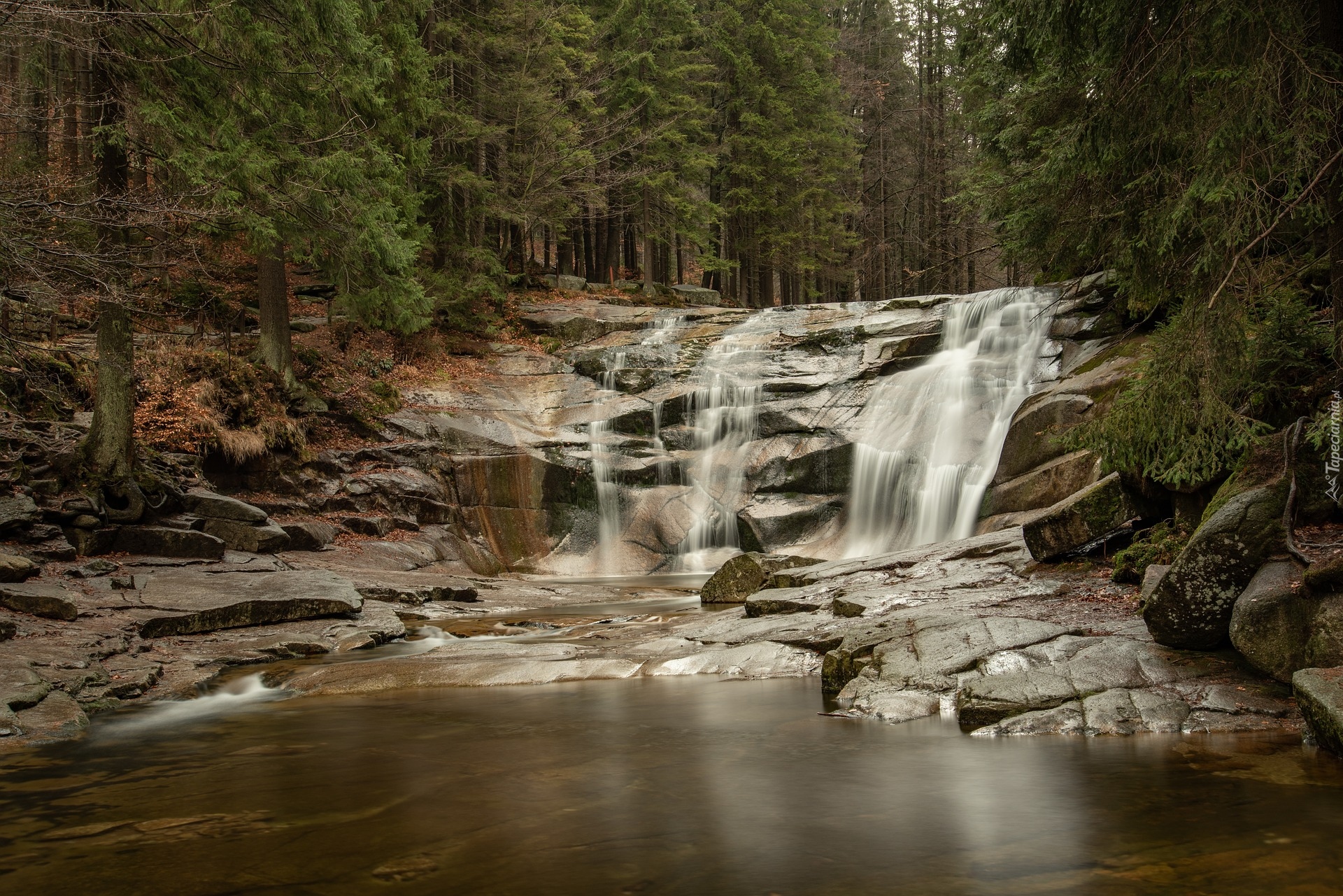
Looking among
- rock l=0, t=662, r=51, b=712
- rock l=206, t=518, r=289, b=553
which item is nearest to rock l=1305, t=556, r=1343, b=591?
rock l=0, t=662, r=51, b=712

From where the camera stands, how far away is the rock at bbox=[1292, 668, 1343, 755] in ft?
15.5

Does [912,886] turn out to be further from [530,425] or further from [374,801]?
[530,425]

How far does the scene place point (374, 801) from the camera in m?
5.14

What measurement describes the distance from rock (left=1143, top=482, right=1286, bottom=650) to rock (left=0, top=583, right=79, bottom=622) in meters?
10.1

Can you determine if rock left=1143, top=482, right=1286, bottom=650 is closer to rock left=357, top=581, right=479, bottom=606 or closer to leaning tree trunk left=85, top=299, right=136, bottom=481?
rock left=357, top=581, right=479, bottom=606

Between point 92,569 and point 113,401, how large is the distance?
8.00 feet

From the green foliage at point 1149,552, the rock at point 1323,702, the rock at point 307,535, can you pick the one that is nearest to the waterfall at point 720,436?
the rock at point 307,535

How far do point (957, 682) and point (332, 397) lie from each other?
14663 mm

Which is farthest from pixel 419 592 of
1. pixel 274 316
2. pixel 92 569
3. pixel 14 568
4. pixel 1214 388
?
pixel 1214 388

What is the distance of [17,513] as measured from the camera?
1041 cm

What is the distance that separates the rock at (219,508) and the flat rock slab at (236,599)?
1.83 meters

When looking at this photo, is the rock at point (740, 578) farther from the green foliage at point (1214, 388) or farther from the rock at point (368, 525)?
the rock at point (368, 525)

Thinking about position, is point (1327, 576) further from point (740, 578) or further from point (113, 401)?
point (113, 401)

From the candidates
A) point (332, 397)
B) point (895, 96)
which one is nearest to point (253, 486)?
point (332, 397)
